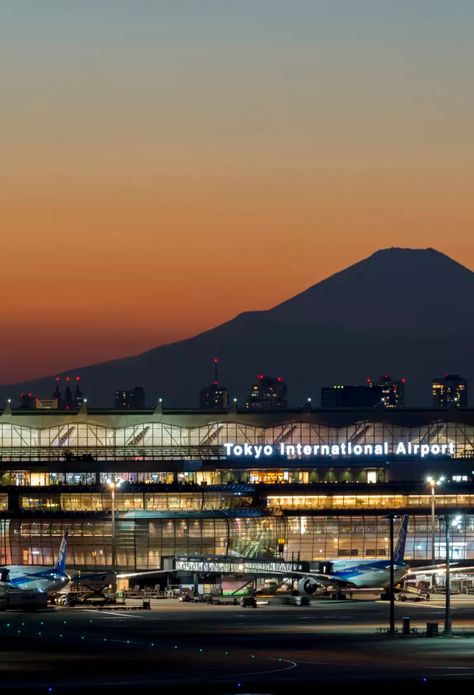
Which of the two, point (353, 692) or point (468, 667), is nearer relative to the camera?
point (353, 692)

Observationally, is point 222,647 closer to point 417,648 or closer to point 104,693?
point 417,648

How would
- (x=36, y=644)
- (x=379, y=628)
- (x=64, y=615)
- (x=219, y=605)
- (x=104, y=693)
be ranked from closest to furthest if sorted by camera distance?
(x=104, y=693) < (x=36, y=644) < (x=379, y=628) < (x=64, y=615) < (x=219, y=605)

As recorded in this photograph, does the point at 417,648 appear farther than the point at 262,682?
Yes

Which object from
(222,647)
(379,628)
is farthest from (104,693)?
(379,628)

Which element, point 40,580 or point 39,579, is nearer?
point 40,580

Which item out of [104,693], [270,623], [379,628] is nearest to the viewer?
[104,693]

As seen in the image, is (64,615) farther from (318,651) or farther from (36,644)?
(318,651)

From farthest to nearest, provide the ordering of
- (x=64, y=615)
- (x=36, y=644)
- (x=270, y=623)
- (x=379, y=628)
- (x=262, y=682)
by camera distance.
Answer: (x=64, y=615)
(x=270, y=623)
(x=379, y=628)
(x=36, y=644)
(x=262, y=682)

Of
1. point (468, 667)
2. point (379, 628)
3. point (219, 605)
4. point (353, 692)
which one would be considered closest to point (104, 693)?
point (353, 692)

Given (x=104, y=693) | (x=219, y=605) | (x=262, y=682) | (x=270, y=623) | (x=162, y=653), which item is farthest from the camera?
(x=219, y=605)
